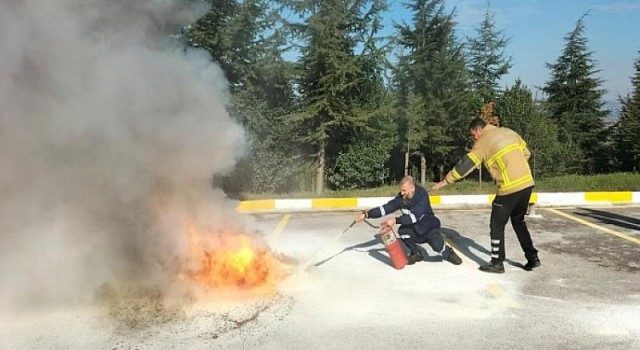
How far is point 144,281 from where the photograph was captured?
16.8 feet

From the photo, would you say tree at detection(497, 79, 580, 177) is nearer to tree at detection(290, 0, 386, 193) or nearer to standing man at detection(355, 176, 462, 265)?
tree at detection(290, 0, 386, 193)

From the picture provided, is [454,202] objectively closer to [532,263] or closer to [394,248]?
[532,263]

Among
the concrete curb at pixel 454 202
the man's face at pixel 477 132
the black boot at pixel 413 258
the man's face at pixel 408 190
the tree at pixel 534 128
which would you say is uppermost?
the tree at pixel 534 128

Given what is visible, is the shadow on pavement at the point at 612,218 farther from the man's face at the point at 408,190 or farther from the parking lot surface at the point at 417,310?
the man's face at the point at 408,190

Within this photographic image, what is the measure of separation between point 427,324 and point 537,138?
1652cm

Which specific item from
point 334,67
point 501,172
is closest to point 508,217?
point 501,172

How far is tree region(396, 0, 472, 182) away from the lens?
1894 cm

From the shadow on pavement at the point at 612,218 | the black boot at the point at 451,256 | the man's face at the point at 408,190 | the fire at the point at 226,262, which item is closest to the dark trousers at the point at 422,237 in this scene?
the black boot at the point at 451,256

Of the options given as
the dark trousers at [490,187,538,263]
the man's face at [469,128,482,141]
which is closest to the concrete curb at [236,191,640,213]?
the dark trousers at [490,187,538,263]

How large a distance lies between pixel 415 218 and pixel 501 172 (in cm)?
115

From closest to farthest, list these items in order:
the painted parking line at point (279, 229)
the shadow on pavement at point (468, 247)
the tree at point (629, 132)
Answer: the shadow on pavement at point (468, 247), the painted parking line at point (279, 229), the tree at point (629, 132)

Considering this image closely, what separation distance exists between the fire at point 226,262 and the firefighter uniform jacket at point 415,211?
5.31 feet

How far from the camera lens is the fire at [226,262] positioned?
17.2 feet

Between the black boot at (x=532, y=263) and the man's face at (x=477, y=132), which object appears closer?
the man's face at (x=477, y=132)
